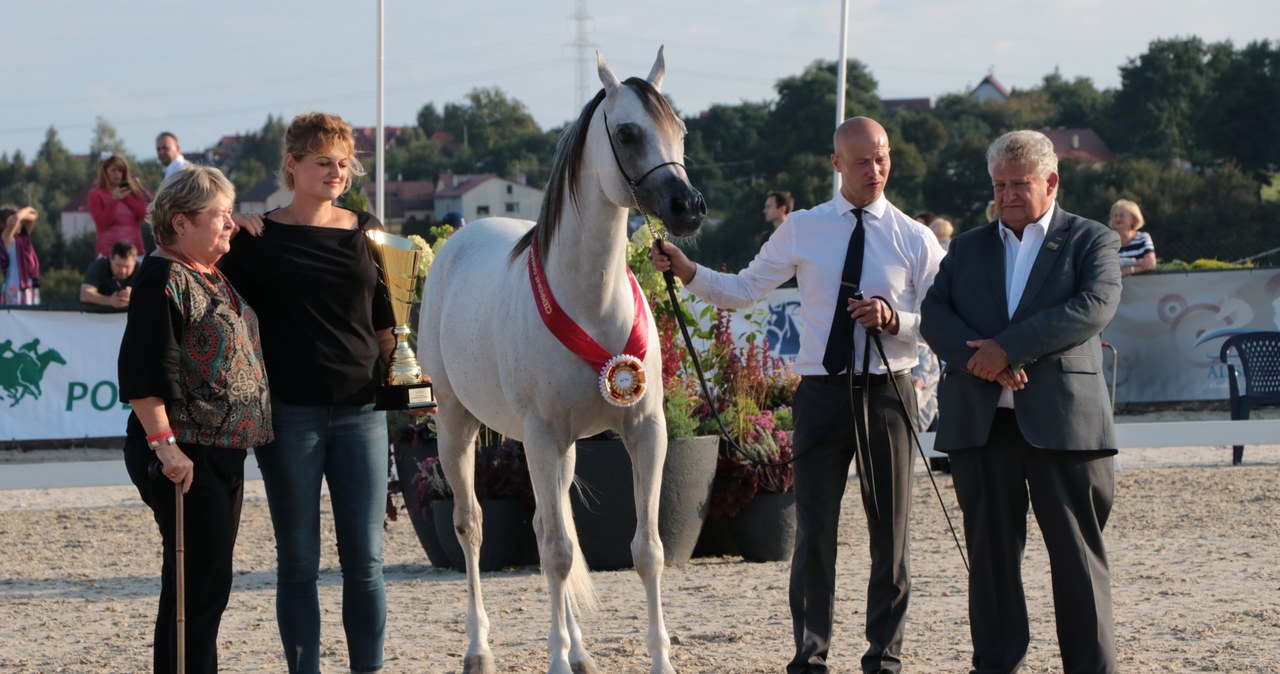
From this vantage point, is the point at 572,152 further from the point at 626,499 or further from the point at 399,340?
the point at 626,499

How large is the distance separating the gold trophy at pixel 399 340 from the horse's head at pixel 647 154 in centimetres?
85

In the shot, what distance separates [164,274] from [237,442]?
55cm

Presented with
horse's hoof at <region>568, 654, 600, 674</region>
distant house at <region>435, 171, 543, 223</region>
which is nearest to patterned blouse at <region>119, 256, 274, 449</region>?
horse's hoof at <region>568, 654, 600, 674</region>

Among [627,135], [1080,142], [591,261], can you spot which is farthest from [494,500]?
[1080,142]

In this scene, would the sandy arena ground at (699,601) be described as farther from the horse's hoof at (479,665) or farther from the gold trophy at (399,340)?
the gold trophy at (399,340)

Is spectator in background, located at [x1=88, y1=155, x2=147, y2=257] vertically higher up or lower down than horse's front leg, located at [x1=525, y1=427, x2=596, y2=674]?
higher up

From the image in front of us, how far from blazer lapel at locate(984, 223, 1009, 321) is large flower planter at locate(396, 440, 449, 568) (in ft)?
13.0

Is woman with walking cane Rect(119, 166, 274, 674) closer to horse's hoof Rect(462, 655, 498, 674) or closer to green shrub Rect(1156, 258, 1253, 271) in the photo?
horse's hoof Rect(462, 655, 498, 674)

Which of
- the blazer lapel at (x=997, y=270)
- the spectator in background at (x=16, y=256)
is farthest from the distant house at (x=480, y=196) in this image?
the blazer lapel at (x=997, y=270)

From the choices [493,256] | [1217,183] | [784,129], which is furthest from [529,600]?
[784,129]

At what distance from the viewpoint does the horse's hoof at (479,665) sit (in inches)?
217

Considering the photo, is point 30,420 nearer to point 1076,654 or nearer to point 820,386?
point 820,386

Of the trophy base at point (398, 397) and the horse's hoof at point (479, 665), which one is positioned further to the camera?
the horse's hoof at point (479, 665)

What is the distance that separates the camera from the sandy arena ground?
18.4 feet
